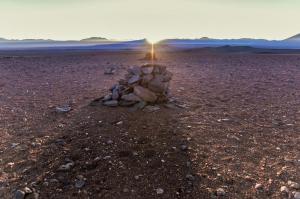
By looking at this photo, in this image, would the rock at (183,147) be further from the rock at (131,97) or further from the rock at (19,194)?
the rock at (131,97)

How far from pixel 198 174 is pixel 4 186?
4.68m

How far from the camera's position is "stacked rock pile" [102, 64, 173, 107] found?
17609 mm

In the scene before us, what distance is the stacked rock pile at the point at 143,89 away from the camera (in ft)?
57.8

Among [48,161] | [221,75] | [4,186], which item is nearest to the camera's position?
[4,186]

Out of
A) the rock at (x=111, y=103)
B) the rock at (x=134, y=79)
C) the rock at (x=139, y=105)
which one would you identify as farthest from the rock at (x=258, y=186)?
the rock at (x=134, y=79)

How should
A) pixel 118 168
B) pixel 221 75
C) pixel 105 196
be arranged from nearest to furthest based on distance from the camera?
1. pixel 105 196
2. pixel 118 168
3. pixel 221 75

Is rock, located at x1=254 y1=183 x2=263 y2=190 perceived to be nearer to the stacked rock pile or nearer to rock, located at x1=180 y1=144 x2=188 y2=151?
rock, located at x1=180 y1=144 x2=188 y2=151

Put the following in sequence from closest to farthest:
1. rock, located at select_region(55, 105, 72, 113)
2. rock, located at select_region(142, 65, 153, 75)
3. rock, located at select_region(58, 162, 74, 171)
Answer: rock, located at select_region(58, 162, 74, 171)
rock, located at select_region(55, 105, 72, 113)
rock, located at select_region(142, 65, 153, 75)

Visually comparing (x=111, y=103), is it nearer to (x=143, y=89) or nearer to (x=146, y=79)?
(x=143, y=89)

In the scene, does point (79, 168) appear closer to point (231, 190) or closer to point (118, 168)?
point (118, 168)

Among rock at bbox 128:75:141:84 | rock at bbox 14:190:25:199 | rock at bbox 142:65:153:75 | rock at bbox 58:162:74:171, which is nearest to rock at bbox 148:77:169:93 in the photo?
rock at bbox 142:65:153:75

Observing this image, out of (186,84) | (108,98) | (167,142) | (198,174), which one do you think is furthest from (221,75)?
(198,174)

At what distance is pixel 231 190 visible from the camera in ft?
31.4

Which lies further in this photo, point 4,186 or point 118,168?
point 118,168
